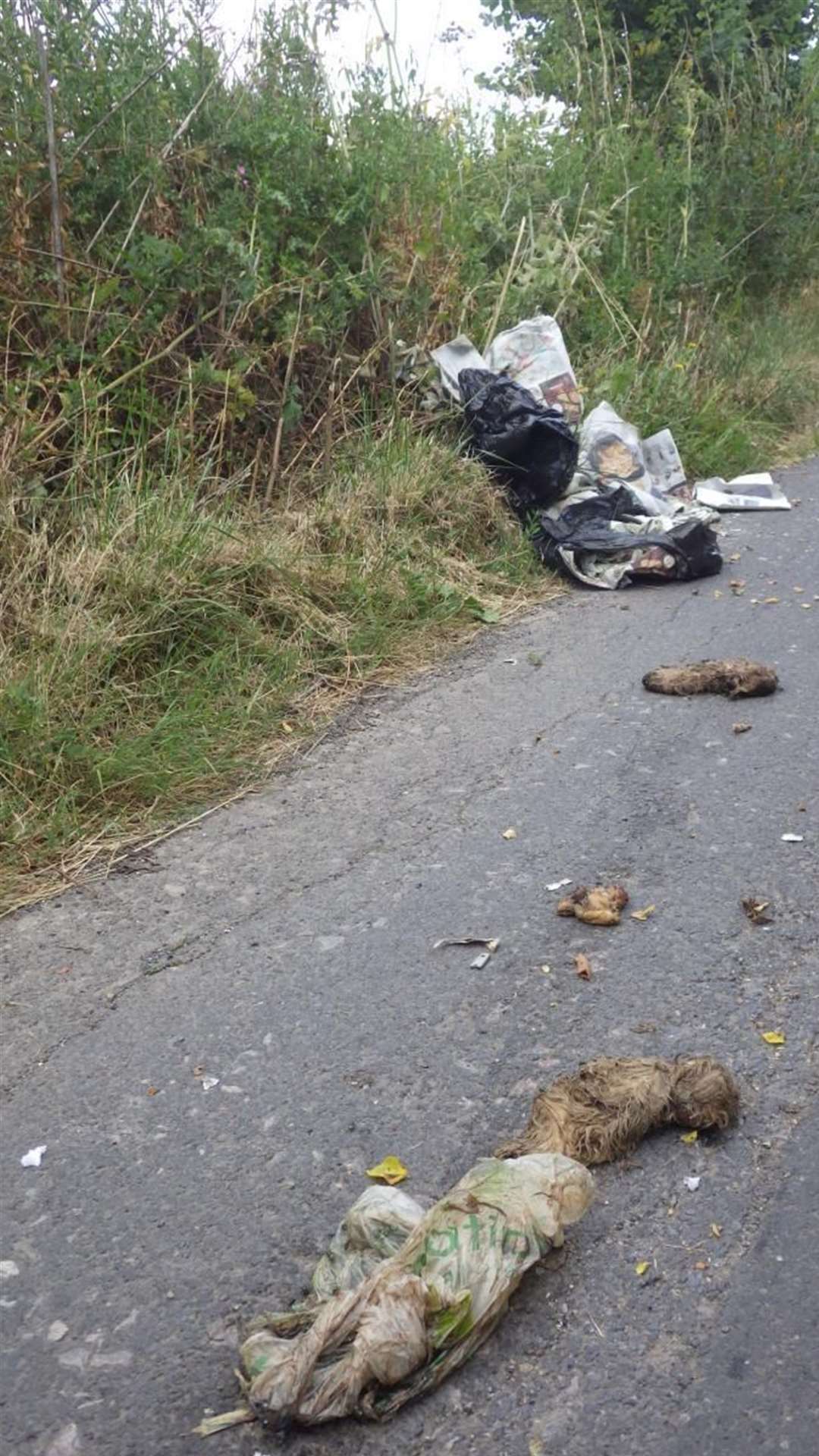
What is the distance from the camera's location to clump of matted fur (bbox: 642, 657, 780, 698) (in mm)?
4371

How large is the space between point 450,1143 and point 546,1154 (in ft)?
0.75

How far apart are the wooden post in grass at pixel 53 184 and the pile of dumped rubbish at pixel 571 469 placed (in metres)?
1.92

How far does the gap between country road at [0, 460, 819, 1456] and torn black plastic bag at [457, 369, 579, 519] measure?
189 centimetres

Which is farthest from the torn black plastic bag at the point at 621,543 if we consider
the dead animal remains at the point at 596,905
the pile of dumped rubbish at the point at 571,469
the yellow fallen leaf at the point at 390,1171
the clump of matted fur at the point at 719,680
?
the yellow fallen leaf at the point at 390,1171

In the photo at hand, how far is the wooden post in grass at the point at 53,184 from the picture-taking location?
4.98m

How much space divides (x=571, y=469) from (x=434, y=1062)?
13.0 ft

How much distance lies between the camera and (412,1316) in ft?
6.05

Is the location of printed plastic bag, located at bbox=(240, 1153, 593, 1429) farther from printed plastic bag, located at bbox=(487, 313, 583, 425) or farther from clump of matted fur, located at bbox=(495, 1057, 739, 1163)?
printed plastic bag, located at bbox=(487, 313, 583, 425)

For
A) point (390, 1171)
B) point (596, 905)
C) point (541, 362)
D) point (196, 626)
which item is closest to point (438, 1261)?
point (390, 1171)

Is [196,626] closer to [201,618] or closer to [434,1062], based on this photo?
[201,618]

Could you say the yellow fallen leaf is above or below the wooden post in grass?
below

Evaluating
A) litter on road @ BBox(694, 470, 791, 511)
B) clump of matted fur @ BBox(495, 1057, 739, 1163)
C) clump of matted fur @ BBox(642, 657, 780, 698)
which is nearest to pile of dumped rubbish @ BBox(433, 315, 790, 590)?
litter on road @ BBox(694, 470, 791, 511)

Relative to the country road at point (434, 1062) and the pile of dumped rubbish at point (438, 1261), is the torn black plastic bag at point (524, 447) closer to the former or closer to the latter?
the country road at point (434, 1062)

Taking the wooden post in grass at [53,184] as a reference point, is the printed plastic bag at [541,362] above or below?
below
